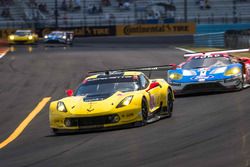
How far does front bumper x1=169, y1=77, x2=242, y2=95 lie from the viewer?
1734 cm

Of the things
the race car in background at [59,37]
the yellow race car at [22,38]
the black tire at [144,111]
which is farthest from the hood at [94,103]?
the yellow race car at [22,38]

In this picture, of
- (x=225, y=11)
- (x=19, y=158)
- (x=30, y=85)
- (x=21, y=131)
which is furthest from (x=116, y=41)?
(x=19, y=158)

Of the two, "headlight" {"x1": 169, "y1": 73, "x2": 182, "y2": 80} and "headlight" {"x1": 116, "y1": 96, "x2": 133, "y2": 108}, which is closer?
"headlight" {"x1": 116, "y1": 96, "x2": 133, "y2": 108}

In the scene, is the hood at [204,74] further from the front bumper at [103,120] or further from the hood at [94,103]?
the front bumper at [103,120]

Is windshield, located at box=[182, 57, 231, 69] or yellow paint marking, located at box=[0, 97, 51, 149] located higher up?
windshield, located at box=[182, 57, 231, 69]

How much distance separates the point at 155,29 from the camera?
63.2 metres

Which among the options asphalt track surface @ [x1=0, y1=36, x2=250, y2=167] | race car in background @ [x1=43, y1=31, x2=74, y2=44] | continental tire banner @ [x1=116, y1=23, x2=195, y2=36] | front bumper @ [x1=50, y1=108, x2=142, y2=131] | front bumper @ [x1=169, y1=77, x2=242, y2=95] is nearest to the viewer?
asphalt track surface @ [x1=0, y1=36, x2=250, y2=167]

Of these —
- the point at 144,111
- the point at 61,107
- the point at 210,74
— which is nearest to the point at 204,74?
the point at 210,74

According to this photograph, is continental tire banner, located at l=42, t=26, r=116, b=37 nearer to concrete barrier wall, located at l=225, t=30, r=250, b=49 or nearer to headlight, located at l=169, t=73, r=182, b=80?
concrete barrier wall, located at l=225, t=30, r=250, b=49

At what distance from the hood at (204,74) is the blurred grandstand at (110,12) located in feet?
146

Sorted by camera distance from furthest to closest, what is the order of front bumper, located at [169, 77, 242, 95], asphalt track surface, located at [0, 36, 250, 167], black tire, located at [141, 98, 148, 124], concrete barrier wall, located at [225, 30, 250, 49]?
concrete barrier wall, located at [225, 30, 250, 49]
front bumper, located at [169, 77, 242, 95]
black tire, located at [141, 98, 148, 124]
asphalt track surface, located at [0, 36, 250, 167]

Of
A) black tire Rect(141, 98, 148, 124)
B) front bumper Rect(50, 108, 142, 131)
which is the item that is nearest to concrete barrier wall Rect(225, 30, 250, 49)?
black tire Rect(141, 98, 148, 124)

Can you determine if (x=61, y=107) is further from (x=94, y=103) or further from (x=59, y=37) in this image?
(x=59, y=37)

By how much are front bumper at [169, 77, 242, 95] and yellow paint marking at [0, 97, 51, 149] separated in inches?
145
